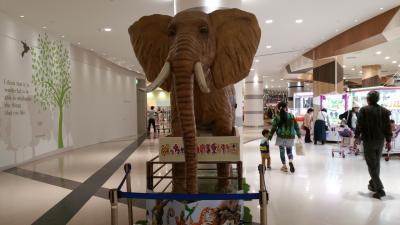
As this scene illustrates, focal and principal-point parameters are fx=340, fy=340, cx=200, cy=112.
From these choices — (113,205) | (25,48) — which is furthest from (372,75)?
(113,205)

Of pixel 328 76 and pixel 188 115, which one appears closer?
pixel 188 115

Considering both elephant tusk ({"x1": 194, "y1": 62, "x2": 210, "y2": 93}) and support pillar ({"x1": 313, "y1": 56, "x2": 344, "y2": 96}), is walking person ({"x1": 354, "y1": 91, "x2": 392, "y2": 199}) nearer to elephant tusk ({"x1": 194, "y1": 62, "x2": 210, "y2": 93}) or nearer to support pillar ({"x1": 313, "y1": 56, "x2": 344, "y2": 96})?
elephant tusk ({"x1": 194, "y1": 62, "x2": 210, "y2": 93})

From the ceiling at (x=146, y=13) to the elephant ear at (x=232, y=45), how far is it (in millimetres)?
4771

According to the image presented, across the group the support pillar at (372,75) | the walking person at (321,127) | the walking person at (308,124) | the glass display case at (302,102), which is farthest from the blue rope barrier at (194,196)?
the support pillar at (372,75)

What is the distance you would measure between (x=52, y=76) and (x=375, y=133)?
8.66m

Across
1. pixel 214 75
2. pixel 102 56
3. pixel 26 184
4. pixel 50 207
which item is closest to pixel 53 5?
pixel 26 184

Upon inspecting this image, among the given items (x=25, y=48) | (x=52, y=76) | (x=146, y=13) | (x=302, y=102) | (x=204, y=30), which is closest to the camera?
(x=204, y=30)

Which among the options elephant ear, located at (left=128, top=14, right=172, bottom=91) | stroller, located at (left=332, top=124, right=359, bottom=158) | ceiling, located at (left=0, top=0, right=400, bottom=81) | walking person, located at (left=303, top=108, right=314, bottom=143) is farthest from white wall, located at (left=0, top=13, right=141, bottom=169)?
walking person, located at (left=303, top=108, right=314, bottom=143)

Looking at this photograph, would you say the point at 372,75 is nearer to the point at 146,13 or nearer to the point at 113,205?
the point at 146,13

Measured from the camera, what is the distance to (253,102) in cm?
2333

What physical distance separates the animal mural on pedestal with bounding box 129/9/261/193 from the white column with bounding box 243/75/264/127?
65.7 feet

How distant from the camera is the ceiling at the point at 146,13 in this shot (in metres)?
7.31

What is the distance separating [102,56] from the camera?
1404 cm

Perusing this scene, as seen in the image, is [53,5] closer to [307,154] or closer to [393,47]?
[307,154]
